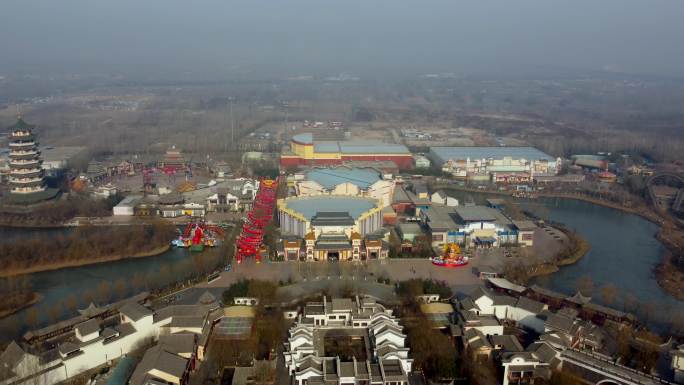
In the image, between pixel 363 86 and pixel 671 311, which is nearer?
pixel 671 311

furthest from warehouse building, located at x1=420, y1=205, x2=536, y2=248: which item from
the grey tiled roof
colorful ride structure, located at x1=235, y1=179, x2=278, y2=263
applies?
the grey tiled roof

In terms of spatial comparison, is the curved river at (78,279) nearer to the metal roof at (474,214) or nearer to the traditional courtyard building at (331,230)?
the traditional courtyard building at (331,230)

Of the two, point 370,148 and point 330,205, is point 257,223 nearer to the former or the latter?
point 330,205

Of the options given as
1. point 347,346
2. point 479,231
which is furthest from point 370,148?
point 347,346

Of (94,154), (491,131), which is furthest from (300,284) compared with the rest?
(491,131)

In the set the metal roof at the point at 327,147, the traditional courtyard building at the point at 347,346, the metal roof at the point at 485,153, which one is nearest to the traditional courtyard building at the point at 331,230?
the traditional courtyard building at the point at 347,346

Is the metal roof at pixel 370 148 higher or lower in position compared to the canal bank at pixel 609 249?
higher

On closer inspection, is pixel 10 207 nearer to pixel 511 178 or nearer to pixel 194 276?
pixel 194 276
